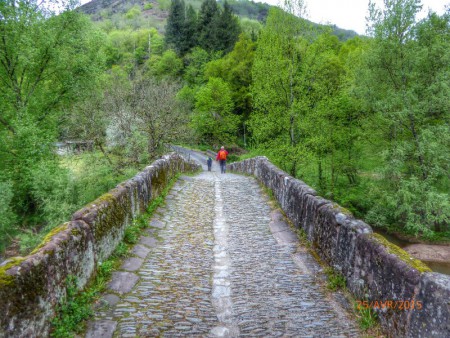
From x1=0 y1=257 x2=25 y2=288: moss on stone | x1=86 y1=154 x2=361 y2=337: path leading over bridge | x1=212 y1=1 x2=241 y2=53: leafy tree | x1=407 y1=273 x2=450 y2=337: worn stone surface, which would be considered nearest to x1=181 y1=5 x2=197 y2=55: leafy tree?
x1=212 y1=1 x2=241 y2=53: leafy tree

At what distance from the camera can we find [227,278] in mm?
5219

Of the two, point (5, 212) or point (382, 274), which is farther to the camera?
point (5, 212)

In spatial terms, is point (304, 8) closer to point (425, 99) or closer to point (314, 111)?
point (314, 111)

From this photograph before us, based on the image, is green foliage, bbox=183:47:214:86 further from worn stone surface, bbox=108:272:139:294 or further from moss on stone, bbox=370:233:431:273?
moss on stone, bbox=370:233:431:273

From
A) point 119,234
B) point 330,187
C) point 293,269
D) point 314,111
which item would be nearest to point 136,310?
point 119,234

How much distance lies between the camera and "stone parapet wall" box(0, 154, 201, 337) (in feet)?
8.80

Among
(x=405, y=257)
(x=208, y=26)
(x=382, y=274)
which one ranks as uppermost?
(x=208, y=26)

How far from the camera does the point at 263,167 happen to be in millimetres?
13281

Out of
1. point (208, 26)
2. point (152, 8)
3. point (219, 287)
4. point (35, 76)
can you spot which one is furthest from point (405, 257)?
point (152, 8)

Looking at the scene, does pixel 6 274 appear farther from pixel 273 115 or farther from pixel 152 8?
pixel 152 8

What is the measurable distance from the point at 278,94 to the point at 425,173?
932cm

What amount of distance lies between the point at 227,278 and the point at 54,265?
2.75m

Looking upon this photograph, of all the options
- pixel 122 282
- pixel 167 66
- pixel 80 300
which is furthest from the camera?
pixel 167 66
